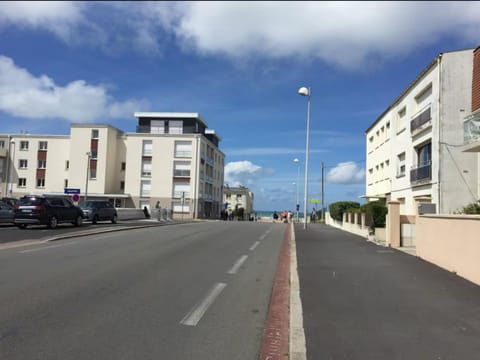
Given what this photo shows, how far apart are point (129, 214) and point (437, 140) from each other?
26.4 m

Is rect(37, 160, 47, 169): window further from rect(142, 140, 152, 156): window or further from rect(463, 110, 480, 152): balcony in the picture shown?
rect(463, 110, 480, 152): balcony

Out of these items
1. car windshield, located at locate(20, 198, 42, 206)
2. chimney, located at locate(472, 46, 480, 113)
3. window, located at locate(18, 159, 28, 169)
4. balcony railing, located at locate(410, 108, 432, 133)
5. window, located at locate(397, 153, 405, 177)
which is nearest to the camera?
chimney, located at locate(472, 46, 480, 113)

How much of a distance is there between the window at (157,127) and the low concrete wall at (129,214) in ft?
83.4

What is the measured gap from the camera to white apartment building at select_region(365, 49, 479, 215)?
70.1 ft

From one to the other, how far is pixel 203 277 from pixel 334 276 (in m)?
2.81

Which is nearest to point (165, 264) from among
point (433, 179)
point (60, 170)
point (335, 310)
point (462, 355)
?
point (335, 310)

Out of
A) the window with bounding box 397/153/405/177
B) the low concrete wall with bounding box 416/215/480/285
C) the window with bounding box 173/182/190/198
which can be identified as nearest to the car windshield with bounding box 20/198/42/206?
the low concrete wall with bounding box 416/215/480/285

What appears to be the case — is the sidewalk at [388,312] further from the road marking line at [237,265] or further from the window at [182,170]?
the window at [182,170]

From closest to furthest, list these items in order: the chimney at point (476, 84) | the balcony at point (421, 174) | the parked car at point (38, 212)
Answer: the chimney at point (476, 84) < the parked car at point (38, 212) < the balcony at point (421, 174)

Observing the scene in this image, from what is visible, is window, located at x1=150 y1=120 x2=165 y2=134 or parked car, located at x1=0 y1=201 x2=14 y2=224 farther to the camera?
window, located at x1=150 y1=120 x2=165 y2=134

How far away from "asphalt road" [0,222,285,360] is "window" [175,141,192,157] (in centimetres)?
5152

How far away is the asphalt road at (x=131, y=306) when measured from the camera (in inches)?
182

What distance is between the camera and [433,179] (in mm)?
22203

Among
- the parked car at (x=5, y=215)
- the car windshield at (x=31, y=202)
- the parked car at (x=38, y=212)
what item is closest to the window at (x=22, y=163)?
the parked car at (x=5, y=215)
